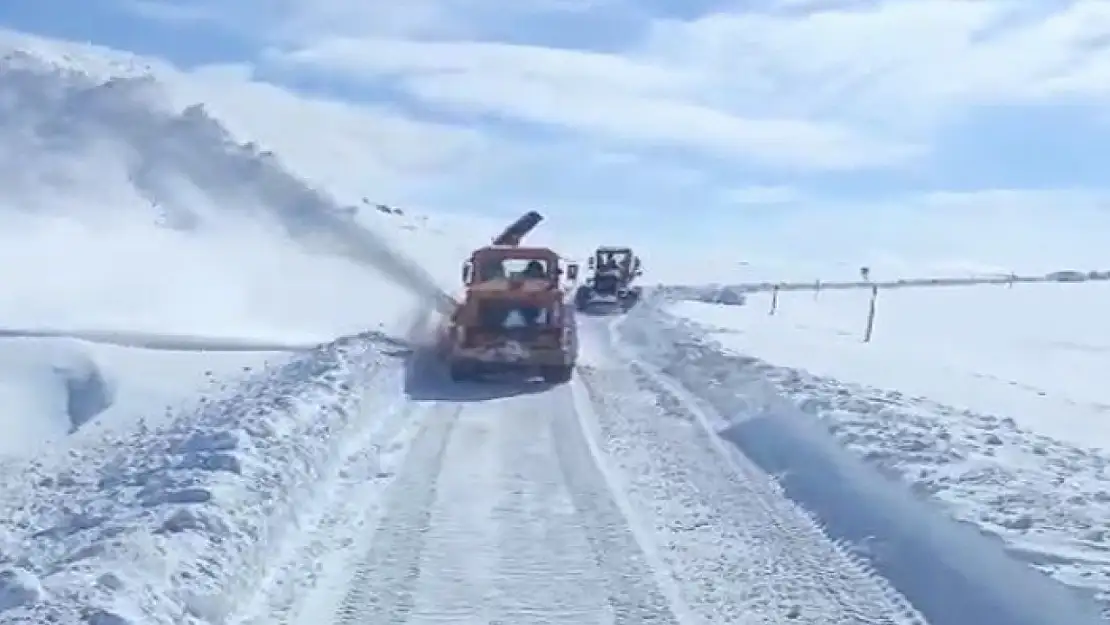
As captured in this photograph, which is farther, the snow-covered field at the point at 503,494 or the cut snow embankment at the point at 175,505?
the snow-covered field at the point at 503,494

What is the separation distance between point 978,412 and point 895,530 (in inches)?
297

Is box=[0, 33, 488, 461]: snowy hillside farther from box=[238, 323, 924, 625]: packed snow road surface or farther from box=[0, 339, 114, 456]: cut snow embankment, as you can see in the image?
box=[238, 323, 924, 625]: packed snow road surface

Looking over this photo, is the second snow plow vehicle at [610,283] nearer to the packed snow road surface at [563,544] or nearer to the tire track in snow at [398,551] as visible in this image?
the packed snow road surface at [563,544]

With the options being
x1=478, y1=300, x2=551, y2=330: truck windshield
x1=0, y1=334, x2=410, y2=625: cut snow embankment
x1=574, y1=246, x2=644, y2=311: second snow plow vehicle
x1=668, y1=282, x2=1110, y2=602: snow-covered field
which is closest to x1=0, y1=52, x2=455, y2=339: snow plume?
x1=574, y1=246, x2=644, y2=311: second snow plow vehicle

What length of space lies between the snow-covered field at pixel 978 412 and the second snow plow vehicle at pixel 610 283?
8.41 feet

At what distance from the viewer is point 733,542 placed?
10086mm

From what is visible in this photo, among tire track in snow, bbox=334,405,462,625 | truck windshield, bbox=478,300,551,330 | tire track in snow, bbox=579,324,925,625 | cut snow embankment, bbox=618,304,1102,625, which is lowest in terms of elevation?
tire track in snow, bbox=334,405,462,625

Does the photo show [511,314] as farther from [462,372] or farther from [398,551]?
[398,551]

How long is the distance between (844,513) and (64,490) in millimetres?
7802

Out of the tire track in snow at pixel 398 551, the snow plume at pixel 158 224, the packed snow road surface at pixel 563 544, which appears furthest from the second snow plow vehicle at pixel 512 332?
the snow plume at pixel 158 224

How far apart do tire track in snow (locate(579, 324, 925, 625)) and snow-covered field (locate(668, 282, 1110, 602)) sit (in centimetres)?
110

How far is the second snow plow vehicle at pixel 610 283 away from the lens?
154 ft

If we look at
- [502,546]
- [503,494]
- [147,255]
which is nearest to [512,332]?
[503,494]

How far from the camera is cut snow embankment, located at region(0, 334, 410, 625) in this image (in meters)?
7.46
